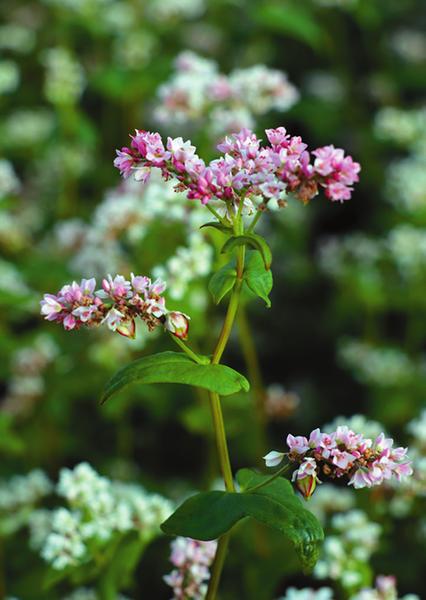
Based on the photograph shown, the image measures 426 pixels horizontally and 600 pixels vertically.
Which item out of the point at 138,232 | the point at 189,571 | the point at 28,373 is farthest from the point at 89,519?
the point at 28,373

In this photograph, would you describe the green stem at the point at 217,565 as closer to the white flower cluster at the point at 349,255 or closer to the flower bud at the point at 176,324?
the flower bud at the point at 176,324

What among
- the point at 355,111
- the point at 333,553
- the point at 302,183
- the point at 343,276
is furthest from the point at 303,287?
the point at 302,183

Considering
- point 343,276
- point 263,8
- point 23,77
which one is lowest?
point 343,276

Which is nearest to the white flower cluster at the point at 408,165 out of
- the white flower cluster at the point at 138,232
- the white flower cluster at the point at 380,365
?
the white flower cluster at the point at 380,365

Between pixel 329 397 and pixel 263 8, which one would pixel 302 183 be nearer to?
pixel 329 397

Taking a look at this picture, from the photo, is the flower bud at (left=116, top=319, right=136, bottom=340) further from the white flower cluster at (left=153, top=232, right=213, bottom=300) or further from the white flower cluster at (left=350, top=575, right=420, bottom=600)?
the white flower cluster at (left=153, top=232, right=213, bottom=300)

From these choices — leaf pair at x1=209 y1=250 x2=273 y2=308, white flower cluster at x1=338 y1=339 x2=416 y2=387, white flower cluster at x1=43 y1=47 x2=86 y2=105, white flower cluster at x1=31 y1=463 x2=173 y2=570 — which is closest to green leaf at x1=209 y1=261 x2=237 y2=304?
leaf pair at x1=209 y1=250 x2=273 y2=308
